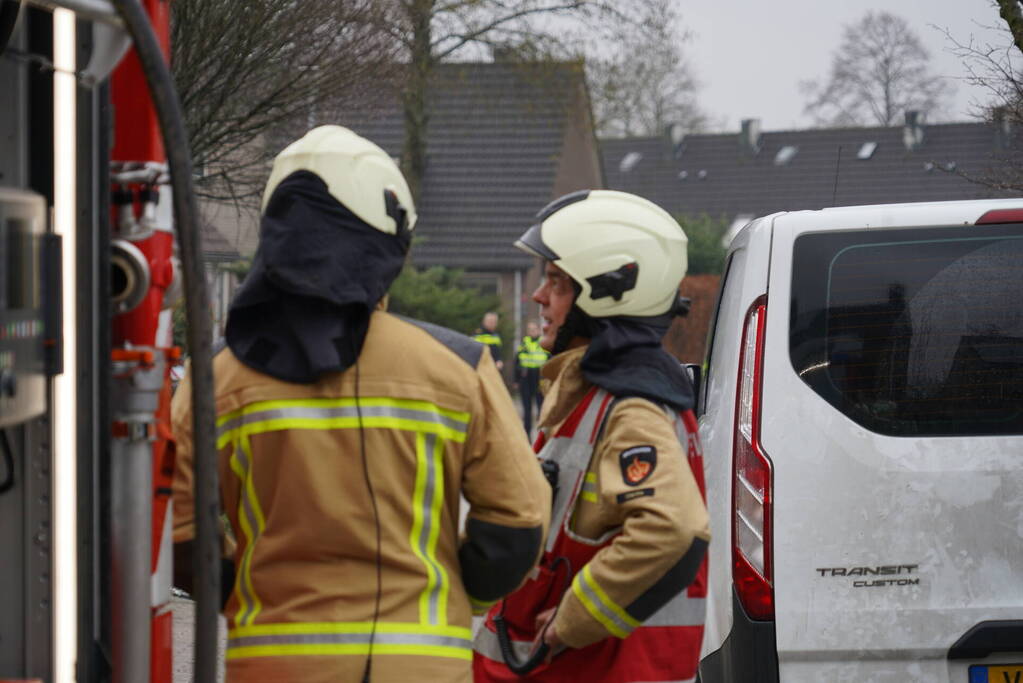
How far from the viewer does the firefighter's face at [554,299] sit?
130 inches

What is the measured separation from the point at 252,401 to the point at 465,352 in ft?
1.23

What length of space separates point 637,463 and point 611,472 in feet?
0.20

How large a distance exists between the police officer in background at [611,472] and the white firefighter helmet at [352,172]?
2.37ft

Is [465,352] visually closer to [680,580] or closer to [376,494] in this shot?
[376,494]

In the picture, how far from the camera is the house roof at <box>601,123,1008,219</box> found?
4781 cm

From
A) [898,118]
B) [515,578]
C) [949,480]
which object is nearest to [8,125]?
[515,578]

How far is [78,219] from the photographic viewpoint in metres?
2.29

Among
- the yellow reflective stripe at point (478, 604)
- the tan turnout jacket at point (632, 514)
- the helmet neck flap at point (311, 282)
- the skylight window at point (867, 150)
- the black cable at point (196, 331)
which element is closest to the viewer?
the black cable at point (196, 331)

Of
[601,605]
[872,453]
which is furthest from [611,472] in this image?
[872,453]

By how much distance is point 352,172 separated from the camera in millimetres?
2547

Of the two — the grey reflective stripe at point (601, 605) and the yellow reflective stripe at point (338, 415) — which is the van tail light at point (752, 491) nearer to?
the grey reflective stripe at point (601, 605)

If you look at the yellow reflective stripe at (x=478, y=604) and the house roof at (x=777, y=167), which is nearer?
the yellow reflective stripe at (x=478, y=604)

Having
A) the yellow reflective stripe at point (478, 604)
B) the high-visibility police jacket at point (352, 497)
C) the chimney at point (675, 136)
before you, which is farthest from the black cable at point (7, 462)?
the chimney at point (675, 136)

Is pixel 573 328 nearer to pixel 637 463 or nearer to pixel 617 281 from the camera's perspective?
pixel 617 281
